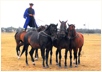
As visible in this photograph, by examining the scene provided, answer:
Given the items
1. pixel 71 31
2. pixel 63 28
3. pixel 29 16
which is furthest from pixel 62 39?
pixel 29 16

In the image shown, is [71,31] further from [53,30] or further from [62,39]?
[53,30]

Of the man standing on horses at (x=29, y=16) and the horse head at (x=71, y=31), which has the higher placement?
the man standing on horses at (x=29, y=16)

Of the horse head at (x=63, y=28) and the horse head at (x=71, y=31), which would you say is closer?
the horse head at (x=63, y=28)

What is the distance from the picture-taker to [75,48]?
44.7ft

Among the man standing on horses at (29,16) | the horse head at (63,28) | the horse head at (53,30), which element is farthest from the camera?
the man standing on horses at (29,16)

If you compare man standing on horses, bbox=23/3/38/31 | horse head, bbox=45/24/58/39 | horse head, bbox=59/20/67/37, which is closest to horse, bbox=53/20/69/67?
horse head, bbox=59/20/67/37

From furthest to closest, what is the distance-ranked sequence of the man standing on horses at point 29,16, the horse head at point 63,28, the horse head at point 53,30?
the man standing on horses at point 29,16 < the horse head at point 53,30 < the horse head at point 63,28

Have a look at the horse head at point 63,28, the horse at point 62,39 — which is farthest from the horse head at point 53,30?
the horse head at point 63,28

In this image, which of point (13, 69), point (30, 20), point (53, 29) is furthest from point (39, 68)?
point (30, 20)

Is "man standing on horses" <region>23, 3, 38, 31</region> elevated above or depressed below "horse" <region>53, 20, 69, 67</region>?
above

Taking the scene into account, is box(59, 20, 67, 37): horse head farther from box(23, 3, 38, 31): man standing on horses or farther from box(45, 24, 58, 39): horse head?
box(23, 3, 38, 31): man standing on horses

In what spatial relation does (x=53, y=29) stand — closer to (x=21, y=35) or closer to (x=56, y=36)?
(x=56, y=36)

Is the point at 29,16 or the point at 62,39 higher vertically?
the point at 29,16

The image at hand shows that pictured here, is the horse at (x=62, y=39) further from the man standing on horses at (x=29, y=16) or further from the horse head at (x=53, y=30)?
the man standing on horses at (x=29, y=16)
